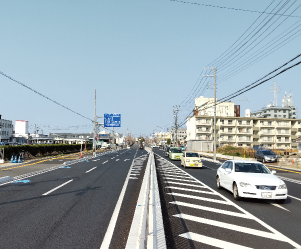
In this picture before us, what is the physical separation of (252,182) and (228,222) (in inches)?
111

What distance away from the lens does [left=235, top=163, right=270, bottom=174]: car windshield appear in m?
→ 10.5

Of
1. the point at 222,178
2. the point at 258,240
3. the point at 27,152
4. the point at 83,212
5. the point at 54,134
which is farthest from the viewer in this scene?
the point at 54,134

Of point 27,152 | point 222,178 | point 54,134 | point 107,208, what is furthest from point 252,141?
point 54,134

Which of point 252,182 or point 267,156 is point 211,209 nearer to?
point 252,182

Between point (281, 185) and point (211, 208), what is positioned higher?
point (281, 185)

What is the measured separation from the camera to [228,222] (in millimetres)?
6805

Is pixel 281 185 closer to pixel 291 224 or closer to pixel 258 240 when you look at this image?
pixel 291 224

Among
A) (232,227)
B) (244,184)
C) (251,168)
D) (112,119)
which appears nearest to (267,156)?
(251,168)

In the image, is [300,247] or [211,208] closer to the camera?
[300,247]

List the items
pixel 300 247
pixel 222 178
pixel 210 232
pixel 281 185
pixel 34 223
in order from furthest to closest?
pixel 222 178
pixel 281 185
pixel 34 223
pixel 210 232
pixel 300 247

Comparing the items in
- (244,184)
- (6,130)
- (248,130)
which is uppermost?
(248,130)

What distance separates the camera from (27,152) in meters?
34.1

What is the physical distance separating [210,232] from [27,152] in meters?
32.7

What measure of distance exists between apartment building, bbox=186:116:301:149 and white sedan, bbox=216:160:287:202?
6639 centimetres
